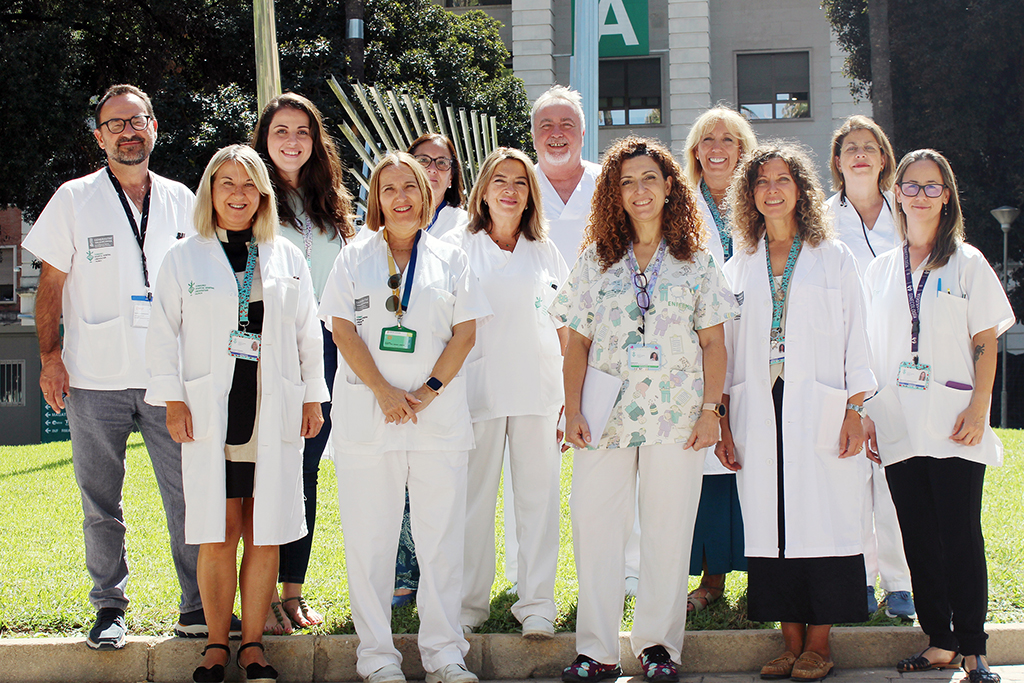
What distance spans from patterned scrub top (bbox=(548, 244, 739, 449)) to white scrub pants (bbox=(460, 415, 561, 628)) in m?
0.54

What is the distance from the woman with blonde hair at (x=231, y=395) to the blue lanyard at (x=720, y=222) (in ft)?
7.35

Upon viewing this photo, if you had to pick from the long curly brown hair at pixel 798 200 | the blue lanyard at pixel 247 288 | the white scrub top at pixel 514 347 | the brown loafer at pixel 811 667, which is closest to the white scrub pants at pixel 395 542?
the white scrub top at pixel 514 347

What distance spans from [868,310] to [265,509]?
2.92m

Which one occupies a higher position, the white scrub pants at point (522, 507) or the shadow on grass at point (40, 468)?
the white scrub pants at point (522, 507)

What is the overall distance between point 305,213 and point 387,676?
7.66ft

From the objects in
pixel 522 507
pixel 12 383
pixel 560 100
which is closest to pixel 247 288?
pixel 522 507

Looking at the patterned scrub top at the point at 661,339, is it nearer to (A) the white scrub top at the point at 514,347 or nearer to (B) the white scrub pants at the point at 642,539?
(B) the white scrub pants at the point at 642,539

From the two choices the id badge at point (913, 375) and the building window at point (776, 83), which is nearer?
the id badge at point (913, 375)

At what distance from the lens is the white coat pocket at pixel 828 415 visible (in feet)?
13.5

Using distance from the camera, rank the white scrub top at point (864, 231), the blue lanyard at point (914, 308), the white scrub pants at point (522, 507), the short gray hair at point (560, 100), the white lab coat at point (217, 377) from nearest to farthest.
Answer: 1. the white lab coat at point (217, 377)
2. the blue lanyard at point (914, 308)
3. the white scrub pants at point (522, 507)
4. the white scrub top at point (864, 231)
5. the short gray hair at point (560, 100)

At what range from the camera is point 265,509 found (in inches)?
161

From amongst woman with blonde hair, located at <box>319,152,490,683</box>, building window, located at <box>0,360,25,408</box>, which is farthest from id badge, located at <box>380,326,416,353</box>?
building window, located at <box>0,360,25,408</box>

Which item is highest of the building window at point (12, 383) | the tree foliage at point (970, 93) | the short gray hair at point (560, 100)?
the tree foliage at point (970, 93)

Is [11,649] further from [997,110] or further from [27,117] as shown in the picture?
[997,110]
